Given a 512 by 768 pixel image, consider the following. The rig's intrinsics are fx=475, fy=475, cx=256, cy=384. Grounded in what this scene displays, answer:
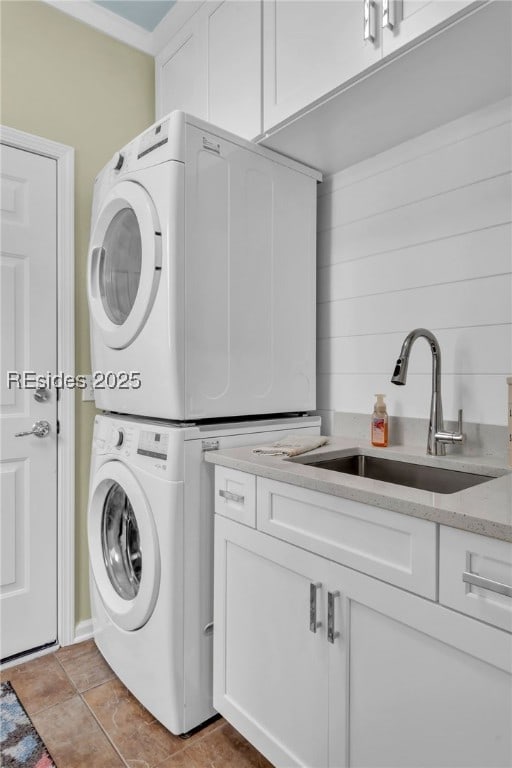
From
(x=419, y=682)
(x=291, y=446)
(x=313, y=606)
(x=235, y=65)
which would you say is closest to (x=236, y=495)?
(x=291, y=446)

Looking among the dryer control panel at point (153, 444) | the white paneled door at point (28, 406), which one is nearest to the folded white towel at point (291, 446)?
the dryer control panel at point (153, 444)

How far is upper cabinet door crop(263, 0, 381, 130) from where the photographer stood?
4.17 feet

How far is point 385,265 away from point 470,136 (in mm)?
472

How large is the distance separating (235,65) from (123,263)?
0.80 metres

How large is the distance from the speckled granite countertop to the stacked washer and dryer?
0.67 ft

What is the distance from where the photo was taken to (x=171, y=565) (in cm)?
146

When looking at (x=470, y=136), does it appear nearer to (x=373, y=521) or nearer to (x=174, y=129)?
(x=174, y=129)

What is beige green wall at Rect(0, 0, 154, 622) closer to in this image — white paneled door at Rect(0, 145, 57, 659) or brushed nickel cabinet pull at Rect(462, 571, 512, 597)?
white paneled door at Rect(0, 145, 57, 659)

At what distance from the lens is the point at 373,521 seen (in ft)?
3.43

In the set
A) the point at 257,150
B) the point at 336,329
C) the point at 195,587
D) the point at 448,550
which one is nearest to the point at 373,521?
the point at 448,550

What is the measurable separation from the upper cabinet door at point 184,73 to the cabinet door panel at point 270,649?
162 cm

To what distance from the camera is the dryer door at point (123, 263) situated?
151cm

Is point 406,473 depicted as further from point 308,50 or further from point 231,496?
point 308,50

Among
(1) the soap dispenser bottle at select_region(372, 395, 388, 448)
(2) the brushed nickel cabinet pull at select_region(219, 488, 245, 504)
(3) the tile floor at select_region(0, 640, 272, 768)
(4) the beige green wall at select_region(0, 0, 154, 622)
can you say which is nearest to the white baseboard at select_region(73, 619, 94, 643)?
(4) the beige green wall at select_region(0, 0, 154, 622)
